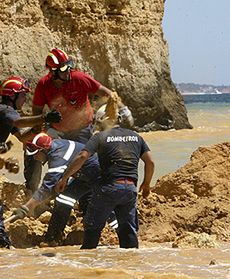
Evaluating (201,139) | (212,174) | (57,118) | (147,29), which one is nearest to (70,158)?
(57,118)

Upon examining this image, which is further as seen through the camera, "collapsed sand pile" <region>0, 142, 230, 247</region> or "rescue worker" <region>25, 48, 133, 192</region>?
"rescue worker" <region>25, 48, 133, 192</region>

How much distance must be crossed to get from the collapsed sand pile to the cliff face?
39.1 ft

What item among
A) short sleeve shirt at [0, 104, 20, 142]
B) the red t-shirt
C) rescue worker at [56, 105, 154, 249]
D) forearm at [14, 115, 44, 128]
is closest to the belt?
rescue worker at [56, 105, 154, 249]

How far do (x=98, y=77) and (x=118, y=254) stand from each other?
686 inches

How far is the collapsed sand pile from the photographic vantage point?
853cm

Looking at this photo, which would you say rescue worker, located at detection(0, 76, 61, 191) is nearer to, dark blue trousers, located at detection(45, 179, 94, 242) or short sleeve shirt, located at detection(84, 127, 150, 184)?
short sleeve shirt, located at detection(84, 127, 150, 184)

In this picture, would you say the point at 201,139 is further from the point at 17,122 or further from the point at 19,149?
the point at 17,122

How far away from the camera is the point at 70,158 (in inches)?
324

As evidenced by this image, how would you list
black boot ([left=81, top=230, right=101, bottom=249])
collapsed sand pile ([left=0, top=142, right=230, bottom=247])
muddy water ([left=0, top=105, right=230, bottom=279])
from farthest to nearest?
collapsed sand pile ([left=0, top=142, right=230, bottom=247]), black boot ([left=81, top=230, right=101, bottom=249]), muddy water ([left=0, top=105, right=230, bottom=279])

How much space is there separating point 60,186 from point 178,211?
1.93 meters

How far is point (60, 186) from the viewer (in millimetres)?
7617

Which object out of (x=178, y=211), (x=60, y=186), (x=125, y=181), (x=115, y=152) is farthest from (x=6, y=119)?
(x=178, y=211)

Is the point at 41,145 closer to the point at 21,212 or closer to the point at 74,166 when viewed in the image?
the point at 21,212

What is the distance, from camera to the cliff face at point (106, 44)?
22.3m
